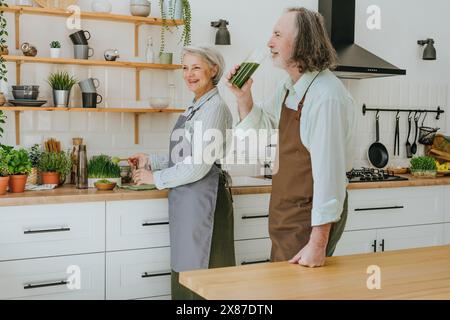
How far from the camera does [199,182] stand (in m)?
3.01

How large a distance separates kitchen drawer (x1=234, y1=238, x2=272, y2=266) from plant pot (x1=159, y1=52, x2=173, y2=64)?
46.8 inches

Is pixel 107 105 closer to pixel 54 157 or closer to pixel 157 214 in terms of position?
pixel 54 157

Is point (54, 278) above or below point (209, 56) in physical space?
below

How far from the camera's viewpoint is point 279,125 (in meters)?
2.29

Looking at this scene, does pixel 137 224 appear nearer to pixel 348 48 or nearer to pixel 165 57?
pixel 165 57

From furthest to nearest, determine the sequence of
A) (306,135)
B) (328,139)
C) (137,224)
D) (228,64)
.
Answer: (228,64) < (137,224) < (306,135) < (328,139)

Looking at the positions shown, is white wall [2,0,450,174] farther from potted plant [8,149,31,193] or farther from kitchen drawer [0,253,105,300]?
kitchen drawer [0,253,105,300]

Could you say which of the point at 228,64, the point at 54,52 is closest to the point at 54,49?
the point at 54,52

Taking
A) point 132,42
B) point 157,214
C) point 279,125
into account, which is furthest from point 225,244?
point 132,42

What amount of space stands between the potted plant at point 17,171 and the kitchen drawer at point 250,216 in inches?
45.3

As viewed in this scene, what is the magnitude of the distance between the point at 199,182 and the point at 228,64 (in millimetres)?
1400

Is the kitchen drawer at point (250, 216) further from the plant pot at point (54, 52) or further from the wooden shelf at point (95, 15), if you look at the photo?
the plant pot at point (54, 52)

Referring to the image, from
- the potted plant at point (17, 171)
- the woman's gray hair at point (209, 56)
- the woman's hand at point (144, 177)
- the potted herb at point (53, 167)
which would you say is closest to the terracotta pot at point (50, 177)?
the potted herb at point (53, 167)

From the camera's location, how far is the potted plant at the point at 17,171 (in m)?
3.12
